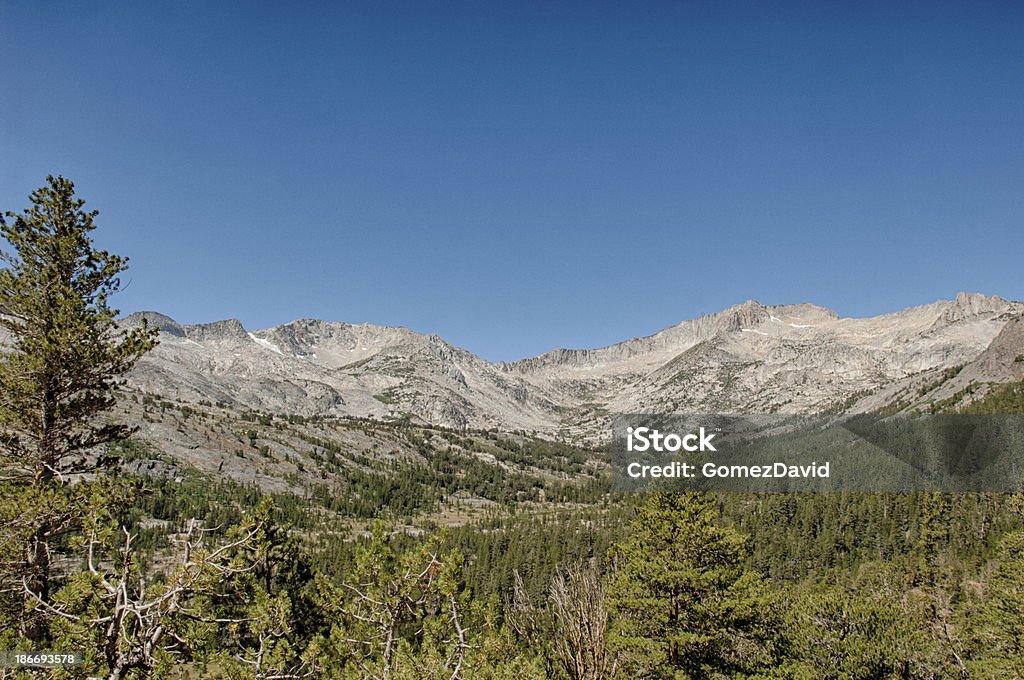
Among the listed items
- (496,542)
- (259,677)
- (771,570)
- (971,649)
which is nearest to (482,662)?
(259,677)

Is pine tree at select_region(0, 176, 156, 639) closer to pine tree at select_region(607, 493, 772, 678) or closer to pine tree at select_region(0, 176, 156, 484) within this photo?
pine tree at select_region(0, 176, 156, 484)

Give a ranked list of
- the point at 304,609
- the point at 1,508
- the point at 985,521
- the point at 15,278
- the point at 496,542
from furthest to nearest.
Answer: 1. the point at 496,542
2. the point at 985,521
3. the point at 304,609
4. the point at 15,278
5. the point at 1,508

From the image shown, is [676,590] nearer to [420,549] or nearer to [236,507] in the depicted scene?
[420,549]

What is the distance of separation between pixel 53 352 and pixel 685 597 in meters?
24.9

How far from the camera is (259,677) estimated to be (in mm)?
11398

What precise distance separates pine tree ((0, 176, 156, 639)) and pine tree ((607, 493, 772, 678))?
2033 centimetres

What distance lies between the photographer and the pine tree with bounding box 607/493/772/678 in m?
21.1

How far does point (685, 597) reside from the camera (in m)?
21.7

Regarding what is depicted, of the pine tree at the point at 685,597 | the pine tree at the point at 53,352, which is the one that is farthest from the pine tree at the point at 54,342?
the pine tree at the point at 685,597

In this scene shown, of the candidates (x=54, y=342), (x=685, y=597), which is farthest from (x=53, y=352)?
(x=685, y=597)

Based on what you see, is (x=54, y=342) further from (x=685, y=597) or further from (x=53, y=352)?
(x=685, y=597)

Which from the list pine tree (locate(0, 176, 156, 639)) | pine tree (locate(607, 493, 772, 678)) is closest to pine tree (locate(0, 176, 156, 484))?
pine tree (locate(0, 176, 156, 639))

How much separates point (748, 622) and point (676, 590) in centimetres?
325

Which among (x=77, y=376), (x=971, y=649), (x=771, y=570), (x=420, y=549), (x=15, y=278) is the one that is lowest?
(x=771, y=570)
